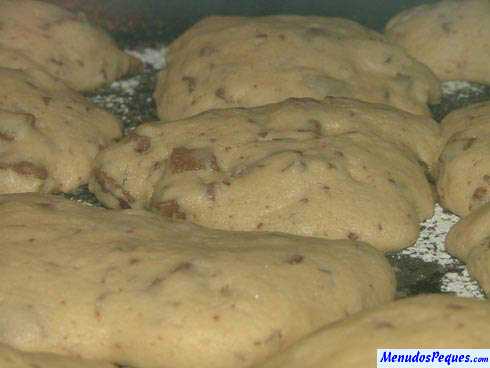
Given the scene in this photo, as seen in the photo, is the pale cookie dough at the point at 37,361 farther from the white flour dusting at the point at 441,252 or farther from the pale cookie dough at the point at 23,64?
the pale cookie dough at the point at 23,64

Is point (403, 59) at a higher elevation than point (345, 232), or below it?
higher

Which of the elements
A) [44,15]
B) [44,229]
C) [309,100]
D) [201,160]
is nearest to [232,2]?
[44,15]

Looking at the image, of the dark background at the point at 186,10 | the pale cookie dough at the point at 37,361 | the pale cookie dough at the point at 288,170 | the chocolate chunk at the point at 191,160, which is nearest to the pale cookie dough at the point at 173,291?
the pale cookie dough at the point at 37,361

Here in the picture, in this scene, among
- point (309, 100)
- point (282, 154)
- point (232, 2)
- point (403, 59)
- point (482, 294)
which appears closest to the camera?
point (482, 294)

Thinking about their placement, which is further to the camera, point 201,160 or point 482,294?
point 201,160

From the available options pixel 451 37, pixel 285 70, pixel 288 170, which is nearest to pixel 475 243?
pixel 288 170

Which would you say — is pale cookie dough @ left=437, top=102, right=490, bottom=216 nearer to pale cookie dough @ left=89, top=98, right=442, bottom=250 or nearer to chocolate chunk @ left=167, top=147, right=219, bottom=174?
pale cookie dough @ left=89, top=98, right=442, bottom=250

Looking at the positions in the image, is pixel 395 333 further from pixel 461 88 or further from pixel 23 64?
pixel 23 64

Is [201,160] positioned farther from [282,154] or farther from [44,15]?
[44,15]
